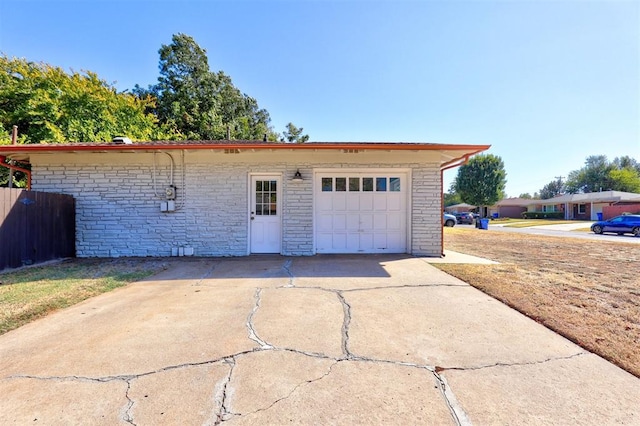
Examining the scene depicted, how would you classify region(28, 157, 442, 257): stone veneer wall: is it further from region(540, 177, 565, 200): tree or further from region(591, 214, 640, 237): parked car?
region(540, 177, 565, 200): tree

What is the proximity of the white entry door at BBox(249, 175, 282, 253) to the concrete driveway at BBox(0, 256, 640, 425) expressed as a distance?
361 centimetres

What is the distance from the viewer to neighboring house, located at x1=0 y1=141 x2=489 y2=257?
738 cm

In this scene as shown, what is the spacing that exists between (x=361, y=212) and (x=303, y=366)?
579 centimetres

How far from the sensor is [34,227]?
6.22 metres

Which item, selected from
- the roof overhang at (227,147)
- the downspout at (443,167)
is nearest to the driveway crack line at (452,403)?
the roof overhang at (227,147)

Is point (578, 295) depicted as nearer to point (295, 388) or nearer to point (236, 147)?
point (295, 388)

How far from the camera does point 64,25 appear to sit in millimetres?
12758

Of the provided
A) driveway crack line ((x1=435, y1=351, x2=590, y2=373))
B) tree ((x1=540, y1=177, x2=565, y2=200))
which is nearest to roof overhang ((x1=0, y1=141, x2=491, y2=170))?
driveway crack line ((x1=435, y1=351, x2=590, y2=373))

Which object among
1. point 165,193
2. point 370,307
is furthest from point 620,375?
point 165,193

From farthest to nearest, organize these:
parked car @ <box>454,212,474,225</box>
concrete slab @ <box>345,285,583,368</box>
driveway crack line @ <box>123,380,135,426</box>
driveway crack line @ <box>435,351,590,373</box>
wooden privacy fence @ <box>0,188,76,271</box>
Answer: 1. parked car @ <box>454,212,474,225</box>
2. wooden privacy fence @ <box>0,188,76,271</box>
3. concrete slab @ <box>345,285,583,368</box>
4. driveway crack line @ <box>435,351,590,373</box>
5. driveway crack line @ <box>123,380,135,426</box>

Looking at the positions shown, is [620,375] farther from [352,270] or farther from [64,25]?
[64,25]

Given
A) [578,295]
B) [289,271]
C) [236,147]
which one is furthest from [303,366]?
[236,147]

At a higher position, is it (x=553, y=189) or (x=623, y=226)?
(x=553, y=189)

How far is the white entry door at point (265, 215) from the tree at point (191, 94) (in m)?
12.5
